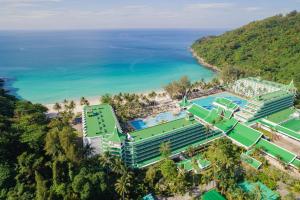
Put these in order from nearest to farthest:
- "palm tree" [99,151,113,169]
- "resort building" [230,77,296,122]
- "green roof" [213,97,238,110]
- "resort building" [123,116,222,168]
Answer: "palm tree" [99,151,113,169] → "resort building" [123,116,222,168] → "resort building" [230,77,296,122] → "green roof" [213,97,238,110]

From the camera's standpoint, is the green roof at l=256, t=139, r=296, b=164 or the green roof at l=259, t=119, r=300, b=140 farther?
the green roof at l=259, t=119, r=300, b=140

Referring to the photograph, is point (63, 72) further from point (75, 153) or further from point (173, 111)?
point (75, 153)

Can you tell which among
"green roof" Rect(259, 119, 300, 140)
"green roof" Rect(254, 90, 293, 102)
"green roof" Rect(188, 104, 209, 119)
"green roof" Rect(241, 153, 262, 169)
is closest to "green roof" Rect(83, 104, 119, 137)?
"green roof" Rect(188, 104, 209, 119)

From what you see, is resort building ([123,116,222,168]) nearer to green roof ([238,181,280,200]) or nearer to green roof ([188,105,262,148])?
green roof ([188,105,262,148])

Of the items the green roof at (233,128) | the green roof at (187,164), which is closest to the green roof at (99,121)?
the green roof at (187,164)

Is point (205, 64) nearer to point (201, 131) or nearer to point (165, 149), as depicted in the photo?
Result: point (201, 131)

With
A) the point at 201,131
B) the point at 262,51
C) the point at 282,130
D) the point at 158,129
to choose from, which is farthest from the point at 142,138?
the point at 262,51

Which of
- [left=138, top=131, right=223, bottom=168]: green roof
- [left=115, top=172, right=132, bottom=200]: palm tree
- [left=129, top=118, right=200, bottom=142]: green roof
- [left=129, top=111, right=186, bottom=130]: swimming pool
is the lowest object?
[left=129, top=111, right=186, bottom=130]: swimming pool
